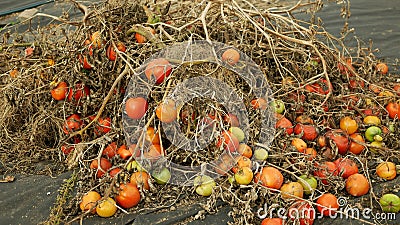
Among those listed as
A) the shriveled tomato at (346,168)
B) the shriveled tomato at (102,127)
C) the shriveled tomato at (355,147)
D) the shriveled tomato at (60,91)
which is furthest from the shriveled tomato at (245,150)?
the shriveled tomato at (60,91)

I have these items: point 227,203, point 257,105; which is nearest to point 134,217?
point 227,203

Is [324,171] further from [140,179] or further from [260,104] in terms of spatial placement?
[140,179]

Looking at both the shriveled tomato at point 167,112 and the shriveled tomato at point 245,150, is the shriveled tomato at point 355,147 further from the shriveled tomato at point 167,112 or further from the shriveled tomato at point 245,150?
the shriveled tomato at point 167,112

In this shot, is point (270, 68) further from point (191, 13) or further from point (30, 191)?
point (30, 191)

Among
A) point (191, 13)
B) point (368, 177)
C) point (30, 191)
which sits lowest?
point (30, 191)

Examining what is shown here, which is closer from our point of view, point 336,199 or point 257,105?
point 336,199

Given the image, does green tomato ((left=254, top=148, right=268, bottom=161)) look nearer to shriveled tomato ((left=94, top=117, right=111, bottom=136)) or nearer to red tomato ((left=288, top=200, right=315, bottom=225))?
red tomato ((left=288, top=200, right=315, bottom=225))
